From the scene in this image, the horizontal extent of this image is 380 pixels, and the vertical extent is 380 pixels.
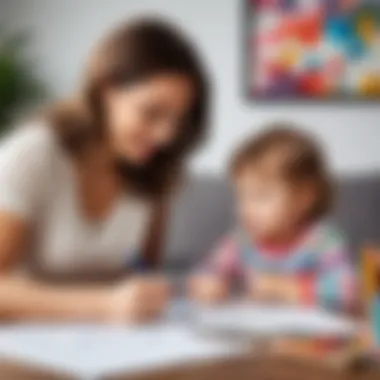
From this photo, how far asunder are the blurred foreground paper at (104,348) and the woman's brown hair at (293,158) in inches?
9.1

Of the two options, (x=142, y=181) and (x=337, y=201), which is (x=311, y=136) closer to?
(x=337, y=201)

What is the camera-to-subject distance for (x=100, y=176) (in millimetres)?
1086

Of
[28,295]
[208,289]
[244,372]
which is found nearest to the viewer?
[244,372]

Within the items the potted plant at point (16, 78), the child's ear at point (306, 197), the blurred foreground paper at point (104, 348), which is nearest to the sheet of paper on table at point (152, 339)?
the blurred foreground paper at point (104, 348)

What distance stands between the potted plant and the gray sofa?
212 mm

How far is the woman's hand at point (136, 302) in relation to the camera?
1.03 m

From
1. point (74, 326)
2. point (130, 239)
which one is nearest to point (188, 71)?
point (130, 239)

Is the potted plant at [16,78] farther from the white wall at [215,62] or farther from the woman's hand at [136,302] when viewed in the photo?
the woman's hand at [136,302]

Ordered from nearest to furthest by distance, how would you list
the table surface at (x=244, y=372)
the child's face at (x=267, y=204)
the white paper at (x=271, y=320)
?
the table surface at (x=244, y=372) < the white paper at (x=271, y=320) < the child's face at (x=267, y=204)

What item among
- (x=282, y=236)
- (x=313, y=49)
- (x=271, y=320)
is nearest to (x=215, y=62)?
(x=313, y=49)

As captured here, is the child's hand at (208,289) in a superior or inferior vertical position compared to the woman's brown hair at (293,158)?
inferior

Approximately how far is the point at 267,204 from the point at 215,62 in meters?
0.19

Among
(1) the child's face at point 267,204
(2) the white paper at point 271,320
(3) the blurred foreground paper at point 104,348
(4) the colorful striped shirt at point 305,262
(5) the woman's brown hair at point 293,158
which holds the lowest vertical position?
(3) the blurred foreground paper at point 104,348

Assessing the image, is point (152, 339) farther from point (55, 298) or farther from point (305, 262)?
point (305, 262)
